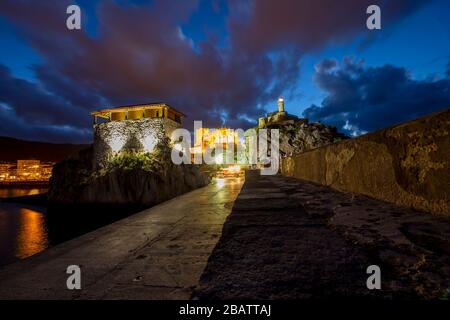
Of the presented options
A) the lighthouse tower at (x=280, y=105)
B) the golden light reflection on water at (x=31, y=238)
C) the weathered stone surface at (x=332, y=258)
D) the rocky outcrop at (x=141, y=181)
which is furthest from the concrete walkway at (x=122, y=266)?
the lighthouse tower at (x=280, y=105)

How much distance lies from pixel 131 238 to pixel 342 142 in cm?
464

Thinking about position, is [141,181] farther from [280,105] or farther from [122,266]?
[280,105]

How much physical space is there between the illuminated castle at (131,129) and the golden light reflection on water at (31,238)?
1065cm

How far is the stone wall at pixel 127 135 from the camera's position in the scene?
27.9m

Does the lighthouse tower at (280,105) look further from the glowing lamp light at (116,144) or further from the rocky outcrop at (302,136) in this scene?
the glowing lamp light at (116,144)

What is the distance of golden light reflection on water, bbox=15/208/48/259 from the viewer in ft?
37.6

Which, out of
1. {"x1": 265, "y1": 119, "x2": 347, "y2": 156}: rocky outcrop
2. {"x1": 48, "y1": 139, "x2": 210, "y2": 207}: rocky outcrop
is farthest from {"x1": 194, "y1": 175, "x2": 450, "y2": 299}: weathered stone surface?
{"x1": 265, "y1": 119, "x2": 347, "y2": 156}: rocky outcrop

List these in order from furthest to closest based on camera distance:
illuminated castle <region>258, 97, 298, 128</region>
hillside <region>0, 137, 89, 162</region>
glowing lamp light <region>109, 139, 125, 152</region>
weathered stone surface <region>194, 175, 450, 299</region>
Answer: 1. hillside <region>0, 137, 89, 162</region>
2. illuminated castle <region>258, 97, 298, 128</region>
3. glowing lamp light <region>109, 139, 125, 152</region>
4. weathered stone surface <region>194, 175, 450, 299</region>

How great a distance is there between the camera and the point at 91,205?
25.7 m

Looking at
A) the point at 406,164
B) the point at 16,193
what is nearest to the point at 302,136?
the point at 406,164

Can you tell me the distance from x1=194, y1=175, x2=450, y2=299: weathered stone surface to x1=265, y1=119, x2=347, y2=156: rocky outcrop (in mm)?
49979

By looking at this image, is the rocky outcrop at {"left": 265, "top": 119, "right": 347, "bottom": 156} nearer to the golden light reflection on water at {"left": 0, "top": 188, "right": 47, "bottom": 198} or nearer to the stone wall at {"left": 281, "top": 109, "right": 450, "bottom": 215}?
the stone wall at {"left": 281, "top": 109, "right": 450, "bottom": 215}

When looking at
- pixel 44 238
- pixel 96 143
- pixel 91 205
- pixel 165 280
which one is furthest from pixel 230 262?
pixel 96 143

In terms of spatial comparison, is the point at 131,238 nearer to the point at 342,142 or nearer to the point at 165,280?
the point at 165,280
